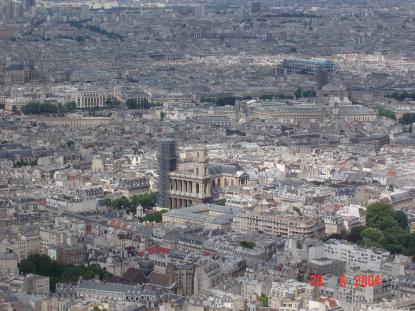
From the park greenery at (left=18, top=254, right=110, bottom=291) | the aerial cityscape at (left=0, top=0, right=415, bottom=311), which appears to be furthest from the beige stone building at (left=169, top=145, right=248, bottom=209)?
the park greenery at (left=18, top=254, right=110, bottom=291)

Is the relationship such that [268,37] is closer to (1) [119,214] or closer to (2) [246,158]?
(2) [246,158]

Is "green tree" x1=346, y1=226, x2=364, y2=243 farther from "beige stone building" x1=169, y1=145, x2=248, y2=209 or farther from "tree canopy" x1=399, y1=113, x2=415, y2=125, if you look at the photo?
"tree canopy" x1=399, y1=113, x2=415, y2=125

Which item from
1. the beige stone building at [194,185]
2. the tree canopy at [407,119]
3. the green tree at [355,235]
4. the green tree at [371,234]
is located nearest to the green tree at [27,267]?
the green tree at [355,235]

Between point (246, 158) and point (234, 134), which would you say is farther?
point (234, 134)

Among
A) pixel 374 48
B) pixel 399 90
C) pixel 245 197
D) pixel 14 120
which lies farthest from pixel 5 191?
pixel 374 48

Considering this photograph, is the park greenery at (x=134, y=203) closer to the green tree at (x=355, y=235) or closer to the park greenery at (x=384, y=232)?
the green tree at (x=355, y=235)
